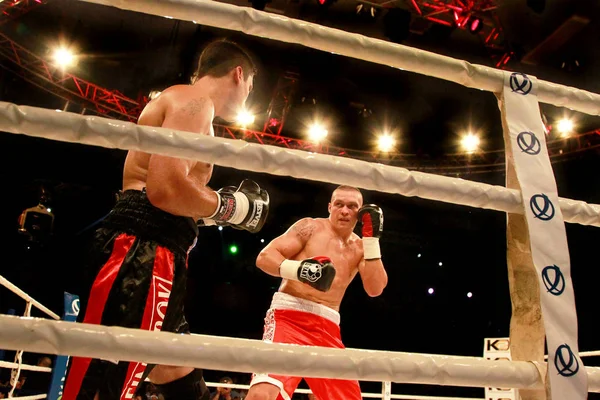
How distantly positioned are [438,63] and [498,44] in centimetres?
614

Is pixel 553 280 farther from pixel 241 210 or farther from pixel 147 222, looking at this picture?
pixel 147 222

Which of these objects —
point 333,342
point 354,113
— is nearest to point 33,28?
point 354,113

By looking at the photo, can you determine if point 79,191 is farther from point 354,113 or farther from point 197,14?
point 197,14

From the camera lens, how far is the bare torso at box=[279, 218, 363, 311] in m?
2.15

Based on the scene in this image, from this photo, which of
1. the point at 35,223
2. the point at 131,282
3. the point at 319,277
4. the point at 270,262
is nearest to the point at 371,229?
the point at 270,262

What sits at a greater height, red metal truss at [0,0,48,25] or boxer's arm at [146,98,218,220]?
red metal truss at [0,0,48,25]

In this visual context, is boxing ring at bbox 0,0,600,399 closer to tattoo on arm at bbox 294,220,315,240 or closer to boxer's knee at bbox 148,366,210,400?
boxer's knee at bbox 148,366,210,400

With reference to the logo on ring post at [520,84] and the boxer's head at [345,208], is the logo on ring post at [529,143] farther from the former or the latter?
the boxer's head at [345,208]

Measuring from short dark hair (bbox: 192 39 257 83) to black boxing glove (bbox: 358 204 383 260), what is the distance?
0.83 meters

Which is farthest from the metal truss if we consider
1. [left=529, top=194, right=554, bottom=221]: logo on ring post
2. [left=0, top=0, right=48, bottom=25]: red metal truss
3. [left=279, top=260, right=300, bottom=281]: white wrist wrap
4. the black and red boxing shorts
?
[left=529, top=194, right=554, bottom=221]: logo on ring post

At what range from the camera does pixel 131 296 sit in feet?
3.57

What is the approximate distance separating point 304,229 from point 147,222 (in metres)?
1.24

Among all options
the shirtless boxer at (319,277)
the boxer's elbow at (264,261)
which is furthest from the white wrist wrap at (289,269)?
the boxer's elbow at (264,261)

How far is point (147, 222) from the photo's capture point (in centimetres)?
118
